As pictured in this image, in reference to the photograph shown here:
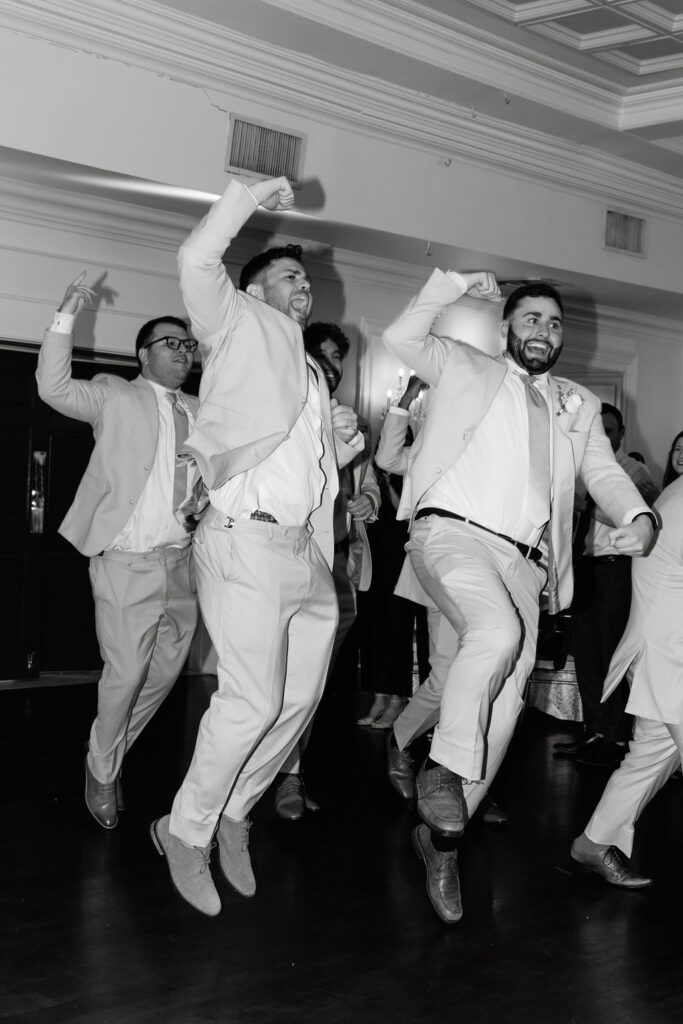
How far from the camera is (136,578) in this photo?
3797 mm

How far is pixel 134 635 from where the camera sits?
3.76 m

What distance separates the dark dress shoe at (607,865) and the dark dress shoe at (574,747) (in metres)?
1.71

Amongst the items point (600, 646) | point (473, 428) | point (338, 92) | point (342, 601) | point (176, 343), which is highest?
point (338, 92)

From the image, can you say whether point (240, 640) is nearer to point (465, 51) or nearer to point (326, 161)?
point (326, 161)

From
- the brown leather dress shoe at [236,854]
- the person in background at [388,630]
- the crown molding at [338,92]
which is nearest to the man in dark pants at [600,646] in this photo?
the person in background at [388,630]

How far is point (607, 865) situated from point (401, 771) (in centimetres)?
110

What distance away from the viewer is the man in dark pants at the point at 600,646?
5078 mm

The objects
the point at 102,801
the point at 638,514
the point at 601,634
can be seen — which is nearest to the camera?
the point at 638,514

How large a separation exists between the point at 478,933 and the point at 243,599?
106cm

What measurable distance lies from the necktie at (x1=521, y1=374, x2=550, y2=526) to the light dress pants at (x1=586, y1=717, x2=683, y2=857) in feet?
2.30

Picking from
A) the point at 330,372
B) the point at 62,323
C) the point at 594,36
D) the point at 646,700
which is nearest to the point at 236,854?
the point at 646,700

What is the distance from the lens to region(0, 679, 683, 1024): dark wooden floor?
243cm

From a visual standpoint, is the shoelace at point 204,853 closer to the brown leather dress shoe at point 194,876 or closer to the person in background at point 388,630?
the brown leather dress shoe at point 194,876

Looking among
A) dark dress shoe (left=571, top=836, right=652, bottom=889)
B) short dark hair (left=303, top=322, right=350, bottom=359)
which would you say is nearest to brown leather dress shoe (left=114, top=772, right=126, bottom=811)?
dark dress shoe (left=571, top=836, right=652, bottom=889)
